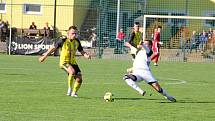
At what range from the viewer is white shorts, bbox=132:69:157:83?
14719 millimetres

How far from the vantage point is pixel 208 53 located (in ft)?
125

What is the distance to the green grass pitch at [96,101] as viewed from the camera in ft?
38.9

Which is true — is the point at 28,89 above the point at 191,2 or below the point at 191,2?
below

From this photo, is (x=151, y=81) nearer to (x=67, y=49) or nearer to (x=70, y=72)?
(x=70, y=72)

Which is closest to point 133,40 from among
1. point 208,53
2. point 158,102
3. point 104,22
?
point 158,102

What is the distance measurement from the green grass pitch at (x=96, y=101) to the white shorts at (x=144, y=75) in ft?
1.70

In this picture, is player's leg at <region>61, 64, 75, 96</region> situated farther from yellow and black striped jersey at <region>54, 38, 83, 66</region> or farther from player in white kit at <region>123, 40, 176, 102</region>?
player in white kit at <region>123, 40, 176, 102</region>

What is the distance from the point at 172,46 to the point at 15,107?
27.0m

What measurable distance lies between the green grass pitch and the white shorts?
0.52 metres

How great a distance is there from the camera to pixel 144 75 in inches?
582

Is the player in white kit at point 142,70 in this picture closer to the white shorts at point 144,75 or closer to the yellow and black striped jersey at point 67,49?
the white shorts at point 144,75

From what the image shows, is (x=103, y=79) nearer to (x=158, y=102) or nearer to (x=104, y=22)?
(x=158, y=102)

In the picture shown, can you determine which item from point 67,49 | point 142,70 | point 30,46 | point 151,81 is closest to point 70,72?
point 67,49

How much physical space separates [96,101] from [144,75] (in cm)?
128
